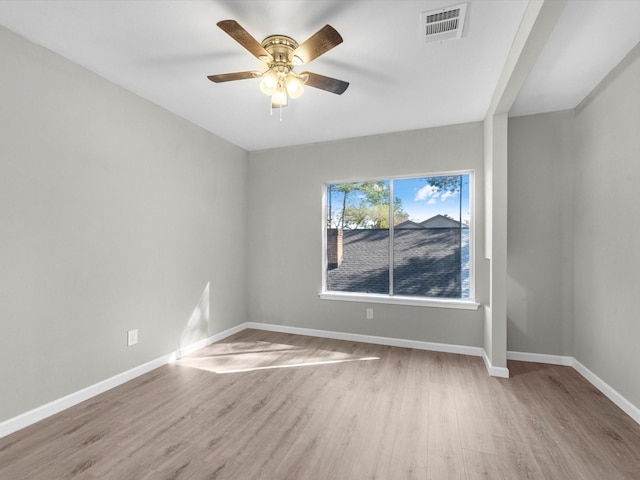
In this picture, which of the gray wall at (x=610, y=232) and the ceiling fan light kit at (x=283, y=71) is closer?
the ceiling fan light kit at (x=283, y=71)

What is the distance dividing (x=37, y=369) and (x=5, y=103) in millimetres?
1777

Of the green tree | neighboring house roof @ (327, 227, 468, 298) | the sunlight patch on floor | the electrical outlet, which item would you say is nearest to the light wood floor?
the sunlight patch on floor

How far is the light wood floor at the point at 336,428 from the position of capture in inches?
69.1

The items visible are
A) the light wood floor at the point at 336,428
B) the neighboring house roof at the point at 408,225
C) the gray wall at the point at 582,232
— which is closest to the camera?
the light wood floor at the point at 336,428

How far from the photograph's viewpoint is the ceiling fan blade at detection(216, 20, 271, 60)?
159 centimetres

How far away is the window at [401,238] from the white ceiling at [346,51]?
3.01ft

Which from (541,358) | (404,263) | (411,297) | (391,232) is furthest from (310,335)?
(541,358)

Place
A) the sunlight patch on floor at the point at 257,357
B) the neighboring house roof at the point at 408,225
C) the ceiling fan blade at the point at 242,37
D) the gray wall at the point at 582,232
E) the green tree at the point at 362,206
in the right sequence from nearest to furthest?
the ceiling fan blade at the point at 242,37 → the gray wall at the point at 582,232 → the sunlight patch on floor at the point at 257,357 → the neighboring house roof at the point at 408,225 → the green tree at the point at 362,206

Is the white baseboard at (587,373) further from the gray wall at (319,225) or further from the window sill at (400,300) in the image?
the window sill at (400,300)

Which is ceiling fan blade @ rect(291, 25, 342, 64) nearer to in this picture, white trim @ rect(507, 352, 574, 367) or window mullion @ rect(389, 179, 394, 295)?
window mullion @ rect(389, 179, 394, 295)

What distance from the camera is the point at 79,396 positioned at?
2410 mm

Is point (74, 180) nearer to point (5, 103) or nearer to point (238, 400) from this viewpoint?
point (5, 103)

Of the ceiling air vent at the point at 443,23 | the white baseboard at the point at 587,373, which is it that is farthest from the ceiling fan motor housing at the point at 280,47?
the white baseboard at the point at 587,373

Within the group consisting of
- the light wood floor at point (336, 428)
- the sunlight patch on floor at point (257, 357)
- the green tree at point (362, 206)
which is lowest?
the light wood floor at point (336, 428)
